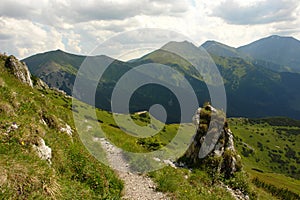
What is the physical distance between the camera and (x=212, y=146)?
35031 mm

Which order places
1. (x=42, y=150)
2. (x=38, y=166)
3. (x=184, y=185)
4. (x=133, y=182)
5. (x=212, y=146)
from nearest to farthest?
(x=38, y=166) → (x=42, y=150) → (x=133, y=182) → (x=184, y=185) → (x=212, y=146)

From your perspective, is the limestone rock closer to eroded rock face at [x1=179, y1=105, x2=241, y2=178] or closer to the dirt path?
the dirt path

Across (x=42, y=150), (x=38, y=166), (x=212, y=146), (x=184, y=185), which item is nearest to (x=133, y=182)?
(x=184, y=185)

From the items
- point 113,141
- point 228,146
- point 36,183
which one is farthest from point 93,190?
point 228,146

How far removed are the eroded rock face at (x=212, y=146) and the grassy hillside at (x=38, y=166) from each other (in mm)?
15809

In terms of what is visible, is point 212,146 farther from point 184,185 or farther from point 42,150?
point 42,150

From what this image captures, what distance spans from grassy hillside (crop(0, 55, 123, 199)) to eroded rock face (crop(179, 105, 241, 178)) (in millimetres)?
15809

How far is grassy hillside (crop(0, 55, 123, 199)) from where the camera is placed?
33.7 feet

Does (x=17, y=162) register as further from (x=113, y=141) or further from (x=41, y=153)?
(x=113, y=141)

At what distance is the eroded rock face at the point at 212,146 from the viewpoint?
32031 mm

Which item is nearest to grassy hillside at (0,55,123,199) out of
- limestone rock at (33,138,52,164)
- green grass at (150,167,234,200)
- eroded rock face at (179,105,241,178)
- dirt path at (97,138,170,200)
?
limestone rock at (33,138,52,164)

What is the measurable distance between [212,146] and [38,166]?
26.8 m

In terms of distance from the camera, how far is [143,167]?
24.0m

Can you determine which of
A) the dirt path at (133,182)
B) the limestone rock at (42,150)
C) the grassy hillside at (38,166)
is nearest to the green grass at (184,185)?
the dirt path at (133,182)
